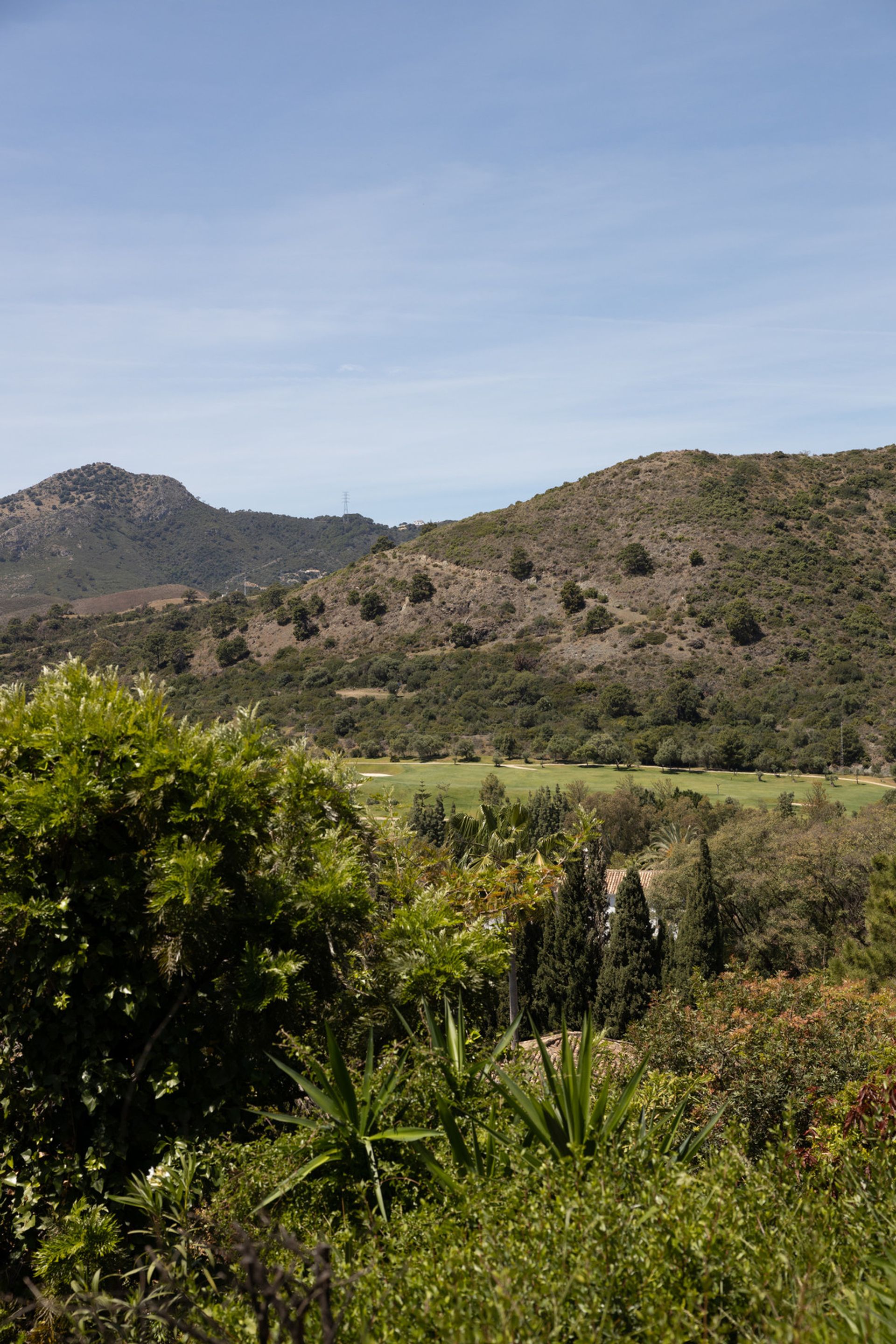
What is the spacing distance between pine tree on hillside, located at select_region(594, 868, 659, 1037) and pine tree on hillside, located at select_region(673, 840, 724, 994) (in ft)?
5.16

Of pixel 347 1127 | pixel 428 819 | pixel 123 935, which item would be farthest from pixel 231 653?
pixel 347 1127

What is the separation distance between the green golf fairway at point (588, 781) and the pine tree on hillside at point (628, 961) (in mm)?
21177

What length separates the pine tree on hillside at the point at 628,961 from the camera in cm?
1839

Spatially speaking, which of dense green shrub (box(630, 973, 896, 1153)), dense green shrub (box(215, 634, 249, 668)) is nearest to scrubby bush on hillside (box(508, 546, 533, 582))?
dense green shrub (box(215, 634, 249, 668))

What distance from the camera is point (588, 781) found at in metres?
51.7

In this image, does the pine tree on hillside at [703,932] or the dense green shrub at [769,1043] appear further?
the pine tree on hillside at [703,932]

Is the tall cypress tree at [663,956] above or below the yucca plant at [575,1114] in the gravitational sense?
below

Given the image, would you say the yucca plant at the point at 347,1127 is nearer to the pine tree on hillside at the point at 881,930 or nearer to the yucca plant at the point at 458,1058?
the yucca plant at the point at 458,1058

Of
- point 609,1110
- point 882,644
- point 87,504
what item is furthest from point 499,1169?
point 87,504

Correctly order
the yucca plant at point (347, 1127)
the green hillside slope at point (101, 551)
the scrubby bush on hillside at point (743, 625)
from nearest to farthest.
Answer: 1. the yucca plant at point (347, 1127)
2. the scrubby bush on hillside at point (743, 625)
3. the green hillside slope at point (101, 551)

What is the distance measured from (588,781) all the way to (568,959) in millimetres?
32694

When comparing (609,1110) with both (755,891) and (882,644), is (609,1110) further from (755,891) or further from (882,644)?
(882,644)

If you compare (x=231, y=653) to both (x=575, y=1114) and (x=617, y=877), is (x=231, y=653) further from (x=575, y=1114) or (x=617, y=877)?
(x=575, y=1114)

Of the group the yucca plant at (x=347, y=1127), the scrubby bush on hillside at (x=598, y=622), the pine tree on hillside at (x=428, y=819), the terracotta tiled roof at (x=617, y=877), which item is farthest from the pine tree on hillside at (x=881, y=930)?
the scrubby bush on hillside at (x=598, y=622)
